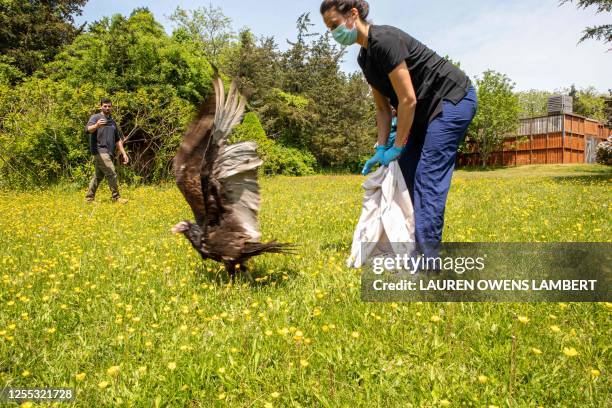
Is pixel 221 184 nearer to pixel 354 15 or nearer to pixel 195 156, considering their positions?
pixel 195 156

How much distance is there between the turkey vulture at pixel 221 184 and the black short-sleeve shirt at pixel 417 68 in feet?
4.15

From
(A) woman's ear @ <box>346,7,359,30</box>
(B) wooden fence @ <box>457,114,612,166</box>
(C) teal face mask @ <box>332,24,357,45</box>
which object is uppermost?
(B) wooden fence @ <box>457,114,612,166</box>

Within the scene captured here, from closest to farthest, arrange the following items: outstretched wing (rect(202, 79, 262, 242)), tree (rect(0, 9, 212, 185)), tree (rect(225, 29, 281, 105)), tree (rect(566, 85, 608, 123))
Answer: outstretched wing (rect(202, 79, 262, 242))
tree (rect(0, 9, 212, 185))
tree (rect(225, 29, 281, 105))
tree (rect(566, 85, 608, 123))

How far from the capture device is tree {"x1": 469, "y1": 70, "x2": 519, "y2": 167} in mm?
33875

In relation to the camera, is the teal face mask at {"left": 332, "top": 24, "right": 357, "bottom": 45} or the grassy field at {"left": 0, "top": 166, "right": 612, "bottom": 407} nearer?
the grassy field at {"left": 0, "top": 166, "right": 612, "bottom": 407}

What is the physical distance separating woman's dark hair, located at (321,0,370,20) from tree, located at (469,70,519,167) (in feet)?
110

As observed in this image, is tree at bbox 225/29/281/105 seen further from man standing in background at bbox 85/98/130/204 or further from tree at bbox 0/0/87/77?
man standing in background at bbox 85/98/130/204

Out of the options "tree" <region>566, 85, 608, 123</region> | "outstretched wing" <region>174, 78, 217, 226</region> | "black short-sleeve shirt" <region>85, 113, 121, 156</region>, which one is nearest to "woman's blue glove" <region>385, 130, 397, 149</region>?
"outstretched wing" <region>174, 78, 217, 226</region>

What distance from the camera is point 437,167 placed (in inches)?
138

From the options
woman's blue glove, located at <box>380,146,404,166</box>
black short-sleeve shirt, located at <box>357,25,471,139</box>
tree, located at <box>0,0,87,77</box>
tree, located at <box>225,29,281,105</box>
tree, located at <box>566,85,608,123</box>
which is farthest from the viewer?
tree, located at <box>566,85,608,123</box>

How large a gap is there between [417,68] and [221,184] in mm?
1962

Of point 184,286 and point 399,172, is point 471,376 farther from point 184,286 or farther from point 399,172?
point 184,286

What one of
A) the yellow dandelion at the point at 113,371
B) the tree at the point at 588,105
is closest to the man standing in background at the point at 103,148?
the yellow dandelion at the point at 113,371

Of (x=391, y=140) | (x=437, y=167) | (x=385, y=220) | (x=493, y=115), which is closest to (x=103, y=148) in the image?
(x=391, y=140)
